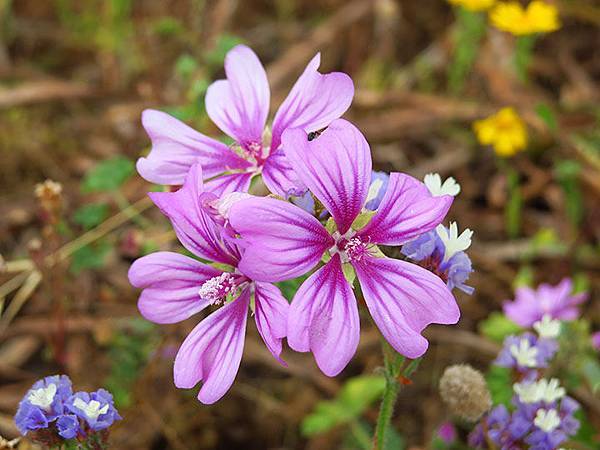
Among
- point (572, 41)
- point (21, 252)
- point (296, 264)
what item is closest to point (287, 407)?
point (21, 252)

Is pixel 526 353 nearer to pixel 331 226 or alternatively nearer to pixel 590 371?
pixel 590 371

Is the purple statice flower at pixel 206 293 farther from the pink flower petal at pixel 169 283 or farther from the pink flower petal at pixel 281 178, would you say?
the pink flower petal at pixel 281 178

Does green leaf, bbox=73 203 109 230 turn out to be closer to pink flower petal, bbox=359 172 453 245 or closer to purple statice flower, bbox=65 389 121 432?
purple statice flower, bbox=65 389 121 432

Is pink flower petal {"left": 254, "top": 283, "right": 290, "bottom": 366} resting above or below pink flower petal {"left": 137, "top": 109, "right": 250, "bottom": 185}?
below

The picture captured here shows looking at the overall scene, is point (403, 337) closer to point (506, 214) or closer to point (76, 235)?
point (76, 235)

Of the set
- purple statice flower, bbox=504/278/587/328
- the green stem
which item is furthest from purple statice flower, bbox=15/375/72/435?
purple statice flower, bbox=504/278/587/328

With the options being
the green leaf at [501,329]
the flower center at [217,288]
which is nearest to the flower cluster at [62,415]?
the flower center at [217,288]
